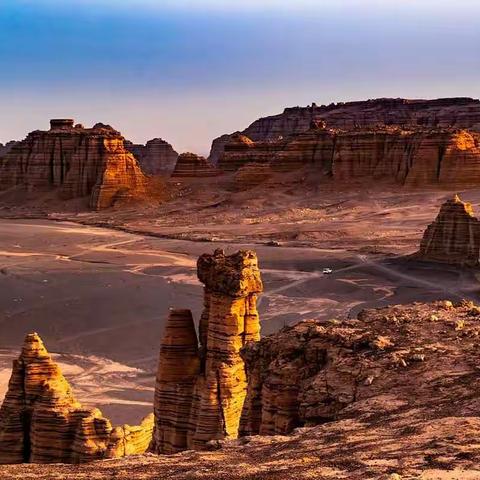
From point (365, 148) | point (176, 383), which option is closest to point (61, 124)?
point (365, 148)

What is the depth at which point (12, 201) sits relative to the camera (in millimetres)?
84812

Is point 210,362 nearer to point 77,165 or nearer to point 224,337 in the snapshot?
point 224,337

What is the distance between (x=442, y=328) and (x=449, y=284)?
2742 cm

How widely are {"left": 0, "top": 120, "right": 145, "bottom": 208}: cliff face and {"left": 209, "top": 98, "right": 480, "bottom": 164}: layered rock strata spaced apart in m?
27.1

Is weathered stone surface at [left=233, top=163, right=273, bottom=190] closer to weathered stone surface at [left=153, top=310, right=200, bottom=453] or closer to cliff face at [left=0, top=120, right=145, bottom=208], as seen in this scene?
cliff face at [left=0, top=120, right=145, bottom=208]

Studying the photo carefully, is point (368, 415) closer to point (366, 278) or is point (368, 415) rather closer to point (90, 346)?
point (90, 346)

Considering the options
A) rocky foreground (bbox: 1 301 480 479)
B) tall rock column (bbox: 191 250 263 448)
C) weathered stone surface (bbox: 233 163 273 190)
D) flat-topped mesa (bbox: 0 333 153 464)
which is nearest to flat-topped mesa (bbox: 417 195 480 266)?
tall rock column (bbox: 191 250 263 448)

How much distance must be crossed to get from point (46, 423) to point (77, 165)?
72.3 metres

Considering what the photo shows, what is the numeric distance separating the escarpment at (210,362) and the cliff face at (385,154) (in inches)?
2362

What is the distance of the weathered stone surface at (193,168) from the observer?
290ft

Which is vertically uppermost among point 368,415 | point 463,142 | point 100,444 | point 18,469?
point 463,142

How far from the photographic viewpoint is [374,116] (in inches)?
4911

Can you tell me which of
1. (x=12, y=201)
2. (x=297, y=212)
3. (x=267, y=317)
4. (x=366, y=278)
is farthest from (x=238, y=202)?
(x=267, y=317)

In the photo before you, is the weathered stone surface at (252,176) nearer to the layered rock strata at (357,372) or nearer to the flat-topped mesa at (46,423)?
the flat-topped mesa at (46,423)
